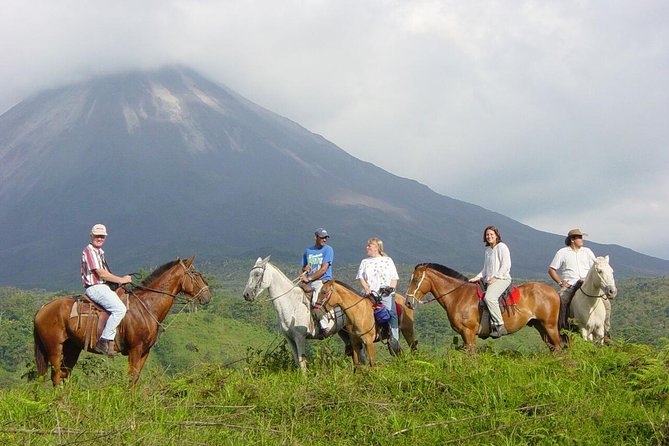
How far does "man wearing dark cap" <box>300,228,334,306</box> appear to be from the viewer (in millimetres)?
10734

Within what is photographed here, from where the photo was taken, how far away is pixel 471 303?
1067cm

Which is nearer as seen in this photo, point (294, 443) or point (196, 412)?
point (294, 443)

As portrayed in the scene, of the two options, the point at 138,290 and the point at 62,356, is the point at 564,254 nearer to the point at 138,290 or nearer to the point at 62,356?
the point at 138,290

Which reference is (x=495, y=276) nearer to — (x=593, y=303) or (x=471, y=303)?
(x=471, y=303)

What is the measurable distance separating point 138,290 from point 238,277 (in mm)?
116264

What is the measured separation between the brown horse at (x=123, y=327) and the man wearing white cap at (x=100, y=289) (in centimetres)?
19

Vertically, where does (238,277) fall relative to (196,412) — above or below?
below

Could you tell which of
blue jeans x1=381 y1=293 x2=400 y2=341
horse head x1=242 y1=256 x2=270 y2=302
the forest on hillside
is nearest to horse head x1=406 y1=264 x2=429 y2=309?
blue jeans x1=381 y1=293 x2=400 y2=341

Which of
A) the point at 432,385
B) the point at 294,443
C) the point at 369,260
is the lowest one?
the point at 294,443

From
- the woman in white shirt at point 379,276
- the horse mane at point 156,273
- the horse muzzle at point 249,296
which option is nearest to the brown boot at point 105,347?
the horse mane at point 156,273

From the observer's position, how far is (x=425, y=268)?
1114cm

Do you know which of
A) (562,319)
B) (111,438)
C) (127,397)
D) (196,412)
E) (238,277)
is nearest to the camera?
(111,438)

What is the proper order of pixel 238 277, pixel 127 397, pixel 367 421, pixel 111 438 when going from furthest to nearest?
1. pixel 238 277
2. pixel 127 397
3. pixel 367 421
4. pixel 111 438

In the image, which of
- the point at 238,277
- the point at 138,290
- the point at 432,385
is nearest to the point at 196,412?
the point at 432,385
